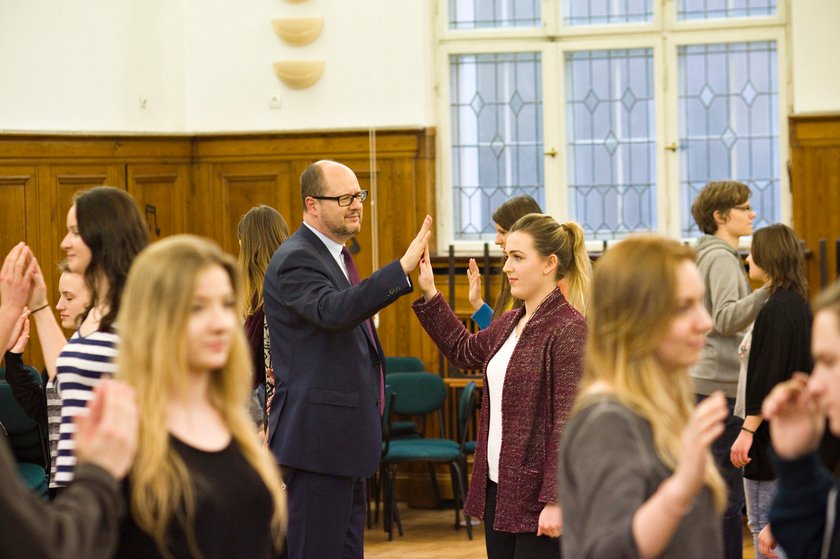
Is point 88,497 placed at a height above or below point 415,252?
below

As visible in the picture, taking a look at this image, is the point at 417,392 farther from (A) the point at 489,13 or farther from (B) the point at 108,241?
(B) the point at 108,241

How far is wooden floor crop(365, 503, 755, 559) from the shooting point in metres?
6.40

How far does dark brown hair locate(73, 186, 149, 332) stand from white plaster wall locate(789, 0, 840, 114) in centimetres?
565

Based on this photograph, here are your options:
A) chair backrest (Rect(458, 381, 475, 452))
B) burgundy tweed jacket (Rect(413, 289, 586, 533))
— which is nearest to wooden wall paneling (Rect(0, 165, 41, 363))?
chair backrest (Rect(458, 381, 475, 452))

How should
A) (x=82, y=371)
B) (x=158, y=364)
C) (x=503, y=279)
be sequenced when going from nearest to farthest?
(x=158, y=364)
(x=82, y=371)
(x=503, y=279)

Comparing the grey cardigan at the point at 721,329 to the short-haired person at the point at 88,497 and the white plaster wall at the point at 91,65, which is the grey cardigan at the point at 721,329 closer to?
the short-haired person at the point at 88,497

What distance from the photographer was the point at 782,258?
439 cm

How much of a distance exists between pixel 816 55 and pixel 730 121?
0.69 m

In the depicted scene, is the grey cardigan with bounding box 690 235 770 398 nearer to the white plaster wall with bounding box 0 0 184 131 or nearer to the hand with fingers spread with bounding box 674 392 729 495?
the hand with fingers spread with bounding box 674 392 729 495

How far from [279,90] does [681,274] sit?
6.01 metres

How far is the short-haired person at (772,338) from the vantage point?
14.2ft

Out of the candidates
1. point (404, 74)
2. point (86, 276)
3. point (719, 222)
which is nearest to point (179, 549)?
point (86, 276)

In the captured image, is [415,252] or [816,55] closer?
[415,252]

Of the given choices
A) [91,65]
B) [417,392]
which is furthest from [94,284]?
[91,65]
